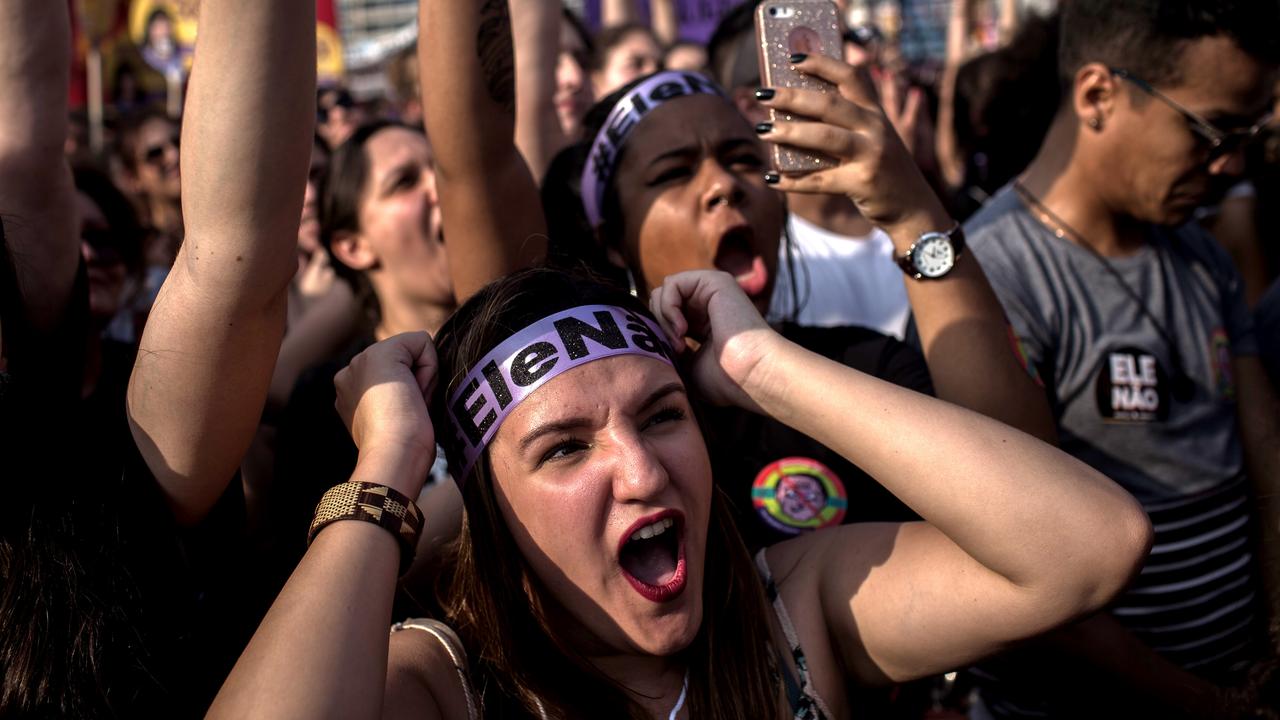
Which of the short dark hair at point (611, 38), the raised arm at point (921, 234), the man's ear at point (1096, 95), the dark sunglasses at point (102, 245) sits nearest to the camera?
the raised arm at point (921, 234)

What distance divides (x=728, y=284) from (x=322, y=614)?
109 cm

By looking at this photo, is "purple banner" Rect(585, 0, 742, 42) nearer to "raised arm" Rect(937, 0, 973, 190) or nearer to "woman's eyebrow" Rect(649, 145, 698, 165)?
"raised arm" Rect(937, 0, 973, 190)

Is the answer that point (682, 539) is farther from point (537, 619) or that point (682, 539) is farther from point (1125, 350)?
point (1125, 350)

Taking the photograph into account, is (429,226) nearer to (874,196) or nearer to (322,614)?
(874,196)

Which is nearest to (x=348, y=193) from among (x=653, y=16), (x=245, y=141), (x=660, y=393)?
(x=660, y=393)

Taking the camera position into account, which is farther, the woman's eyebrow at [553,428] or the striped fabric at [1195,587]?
the striped fabric at [1195,587]

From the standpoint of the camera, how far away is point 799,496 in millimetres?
2490

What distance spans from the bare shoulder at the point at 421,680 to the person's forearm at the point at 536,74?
166 centimetres

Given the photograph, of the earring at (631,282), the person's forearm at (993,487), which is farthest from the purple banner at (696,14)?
the person's forearm at (993,487)

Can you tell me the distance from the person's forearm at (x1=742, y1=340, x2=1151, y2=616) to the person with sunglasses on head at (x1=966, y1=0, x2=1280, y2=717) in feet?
2.42

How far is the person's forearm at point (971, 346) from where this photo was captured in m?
2.30

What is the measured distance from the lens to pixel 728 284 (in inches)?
89.9

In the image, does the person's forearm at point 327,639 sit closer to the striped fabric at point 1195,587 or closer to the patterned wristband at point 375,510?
the patterned wristband at point 375,510

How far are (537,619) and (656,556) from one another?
0.85 ft
